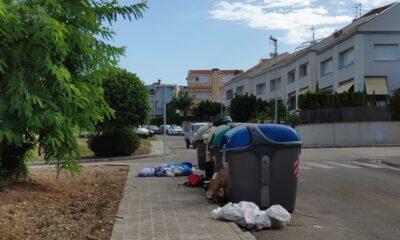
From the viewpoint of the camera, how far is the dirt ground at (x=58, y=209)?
735 centimetres

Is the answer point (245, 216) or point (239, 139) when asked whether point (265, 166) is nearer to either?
point (239, 139)

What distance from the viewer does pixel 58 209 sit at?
912 cm

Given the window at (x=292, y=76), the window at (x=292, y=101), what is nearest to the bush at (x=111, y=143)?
the window at (x=292, y=101)


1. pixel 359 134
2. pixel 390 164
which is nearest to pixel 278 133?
pixel 390 164

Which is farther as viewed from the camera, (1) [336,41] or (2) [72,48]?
(1) [336,41]

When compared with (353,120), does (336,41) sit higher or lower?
higher

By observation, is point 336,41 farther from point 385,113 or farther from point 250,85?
point 250,85

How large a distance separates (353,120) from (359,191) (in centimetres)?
2706

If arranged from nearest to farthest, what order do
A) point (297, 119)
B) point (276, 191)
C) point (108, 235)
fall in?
point (108, 235), point (276, 191), point (297, 119)

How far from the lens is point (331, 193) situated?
12586mm

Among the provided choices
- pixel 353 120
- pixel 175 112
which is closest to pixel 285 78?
pixel 353 120

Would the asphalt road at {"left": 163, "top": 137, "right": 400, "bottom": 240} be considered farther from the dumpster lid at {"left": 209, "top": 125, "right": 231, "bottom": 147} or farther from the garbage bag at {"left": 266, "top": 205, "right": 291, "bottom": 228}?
the dumpster lid at {"left": 209, "top": 125, "right": 231, "bottom": 147}

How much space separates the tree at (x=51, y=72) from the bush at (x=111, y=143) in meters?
15.4

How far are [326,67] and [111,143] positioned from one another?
29539 millimetres
